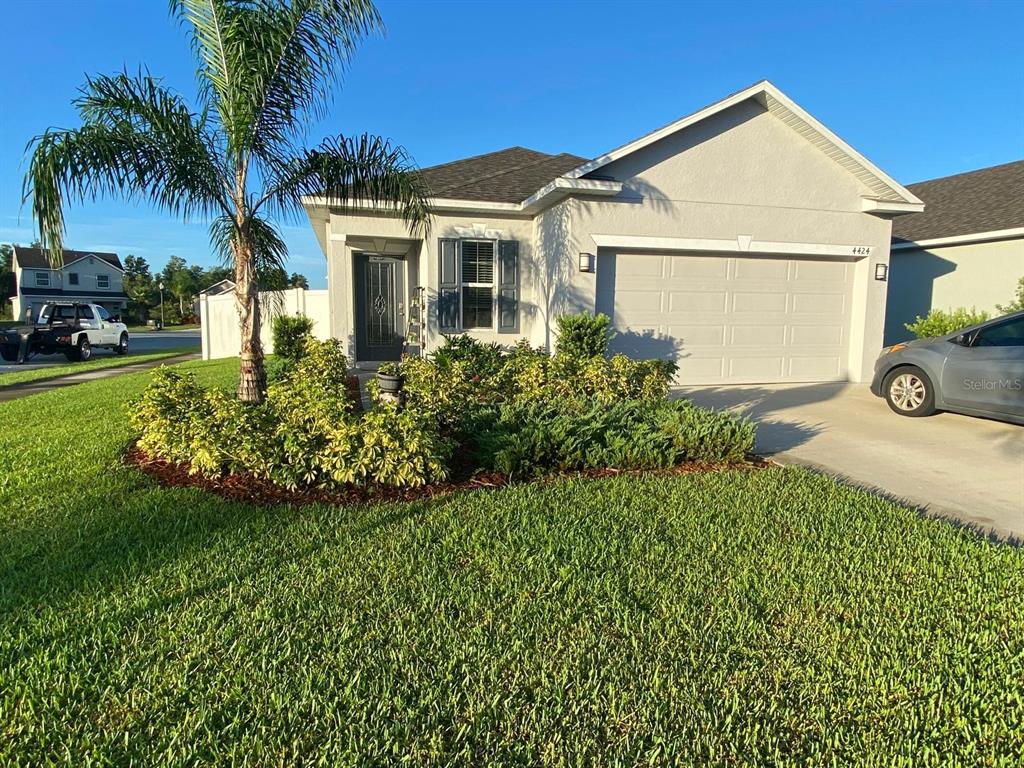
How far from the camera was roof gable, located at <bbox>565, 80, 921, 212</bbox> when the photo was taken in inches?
366

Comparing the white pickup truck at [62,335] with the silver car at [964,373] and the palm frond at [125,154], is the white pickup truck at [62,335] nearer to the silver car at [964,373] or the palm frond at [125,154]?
the palm frond at [125,154]

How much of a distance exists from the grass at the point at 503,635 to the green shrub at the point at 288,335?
7746 mm

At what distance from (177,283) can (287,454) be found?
6600 centimetres

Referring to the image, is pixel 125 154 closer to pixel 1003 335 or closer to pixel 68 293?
pixel 1003 335

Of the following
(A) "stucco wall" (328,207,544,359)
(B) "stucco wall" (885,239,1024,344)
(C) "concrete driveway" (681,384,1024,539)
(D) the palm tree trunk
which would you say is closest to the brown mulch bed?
(D) the palm tree trunk

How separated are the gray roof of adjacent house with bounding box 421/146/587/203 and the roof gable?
4.75 ft

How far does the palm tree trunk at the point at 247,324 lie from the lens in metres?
6.16

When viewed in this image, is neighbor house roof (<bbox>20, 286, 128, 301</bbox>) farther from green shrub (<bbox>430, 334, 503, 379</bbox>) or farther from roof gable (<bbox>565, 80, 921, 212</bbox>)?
roof gable (<bbox>565, 80, 921, 212</bbox>)

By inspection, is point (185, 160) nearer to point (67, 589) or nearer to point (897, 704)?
point (67, 589)

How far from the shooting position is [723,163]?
1005 centimetres

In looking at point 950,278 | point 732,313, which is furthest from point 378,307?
point 950,278

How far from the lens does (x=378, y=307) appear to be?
1246 centimetres

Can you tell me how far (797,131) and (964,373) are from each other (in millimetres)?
5268

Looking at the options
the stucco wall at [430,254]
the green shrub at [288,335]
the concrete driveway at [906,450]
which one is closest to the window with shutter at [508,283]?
the stucco wall at [430,254]
